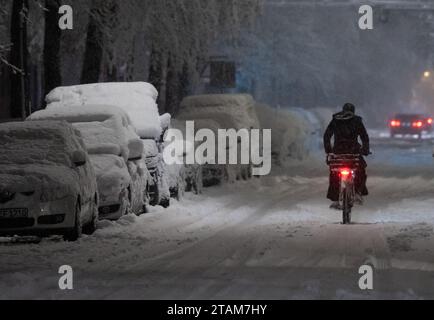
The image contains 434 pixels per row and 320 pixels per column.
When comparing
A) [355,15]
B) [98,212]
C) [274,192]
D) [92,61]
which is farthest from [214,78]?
[355,15]

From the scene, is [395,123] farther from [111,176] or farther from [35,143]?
[35,143]

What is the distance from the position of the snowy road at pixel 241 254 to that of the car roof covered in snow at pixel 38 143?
48.0 inches

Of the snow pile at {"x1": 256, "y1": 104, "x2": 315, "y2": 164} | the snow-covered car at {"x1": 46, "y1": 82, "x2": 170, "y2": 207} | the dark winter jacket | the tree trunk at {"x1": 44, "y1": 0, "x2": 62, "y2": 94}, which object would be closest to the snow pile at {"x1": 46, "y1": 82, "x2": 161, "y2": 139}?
the snow-covered car at {"x1": 46, "y1": 82, "x2": 170, "y2": 207}

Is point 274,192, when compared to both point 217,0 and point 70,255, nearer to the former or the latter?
point 217,0

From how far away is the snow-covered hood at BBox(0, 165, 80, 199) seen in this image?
15.6 meters

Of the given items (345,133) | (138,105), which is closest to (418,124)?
(138,105)

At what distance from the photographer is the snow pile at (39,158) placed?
15656 mm

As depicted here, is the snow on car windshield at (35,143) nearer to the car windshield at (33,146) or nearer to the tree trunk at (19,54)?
the car windshield at (33,146)

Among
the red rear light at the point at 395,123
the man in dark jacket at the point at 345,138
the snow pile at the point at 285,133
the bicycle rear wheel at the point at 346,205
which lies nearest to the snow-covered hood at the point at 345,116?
the man in dark jacket at the point at 345,138

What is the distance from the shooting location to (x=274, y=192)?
27203 millimetres

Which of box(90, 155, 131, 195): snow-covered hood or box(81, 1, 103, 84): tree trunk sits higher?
box(81, 1, 103, 84): tree trunk

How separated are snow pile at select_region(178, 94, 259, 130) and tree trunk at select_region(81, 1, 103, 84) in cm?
258

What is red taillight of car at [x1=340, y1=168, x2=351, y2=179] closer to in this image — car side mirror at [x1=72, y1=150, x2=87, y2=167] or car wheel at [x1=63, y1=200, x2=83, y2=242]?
car side mirror at [x1=72, y1=150, x2=87, y2=167]
